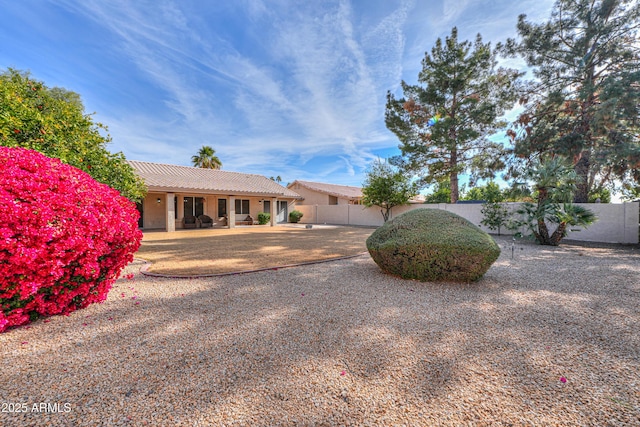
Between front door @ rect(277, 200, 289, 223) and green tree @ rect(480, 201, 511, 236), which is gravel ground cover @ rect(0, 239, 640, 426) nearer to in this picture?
green tree @ rect(480, 201, 511, 236)

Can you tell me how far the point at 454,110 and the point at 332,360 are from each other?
56.6 ft

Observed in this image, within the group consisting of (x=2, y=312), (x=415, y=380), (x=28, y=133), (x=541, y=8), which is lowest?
(x=415, y=380)

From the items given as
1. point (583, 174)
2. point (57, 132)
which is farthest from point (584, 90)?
point (57, 132)

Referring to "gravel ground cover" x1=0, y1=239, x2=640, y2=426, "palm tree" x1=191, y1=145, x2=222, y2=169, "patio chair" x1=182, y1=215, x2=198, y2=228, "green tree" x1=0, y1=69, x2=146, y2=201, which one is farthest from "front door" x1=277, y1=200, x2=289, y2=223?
"gravel ground cover" x1=0, y1=239, x2=640, y2=426

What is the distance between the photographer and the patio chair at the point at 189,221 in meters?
17.2

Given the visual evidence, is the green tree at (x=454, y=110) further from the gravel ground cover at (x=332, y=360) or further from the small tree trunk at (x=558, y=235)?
the gravel ground cover at (x=332, y=360)

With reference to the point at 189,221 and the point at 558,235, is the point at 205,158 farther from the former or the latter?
the point at 558,235

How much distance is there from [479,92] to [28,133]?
1940 centimetres

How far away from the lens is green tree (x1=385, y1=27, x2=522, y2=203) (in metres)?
14.3

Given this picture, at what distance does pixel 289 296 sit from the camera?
4.09 meters

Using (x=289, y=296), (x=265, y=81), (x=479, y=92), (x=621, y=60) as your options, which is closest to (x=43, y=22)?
(x=265, y=81)

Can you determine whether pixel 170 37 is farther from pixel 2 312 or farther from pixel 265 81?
pixel 2 312

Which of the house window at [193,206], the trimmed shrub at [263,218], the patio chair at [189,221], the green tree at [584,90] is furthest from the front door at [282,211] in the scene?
the green tree at [584,90]

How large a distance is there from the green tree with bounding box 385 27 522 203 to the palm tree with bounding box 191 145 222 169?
69.3 ft
